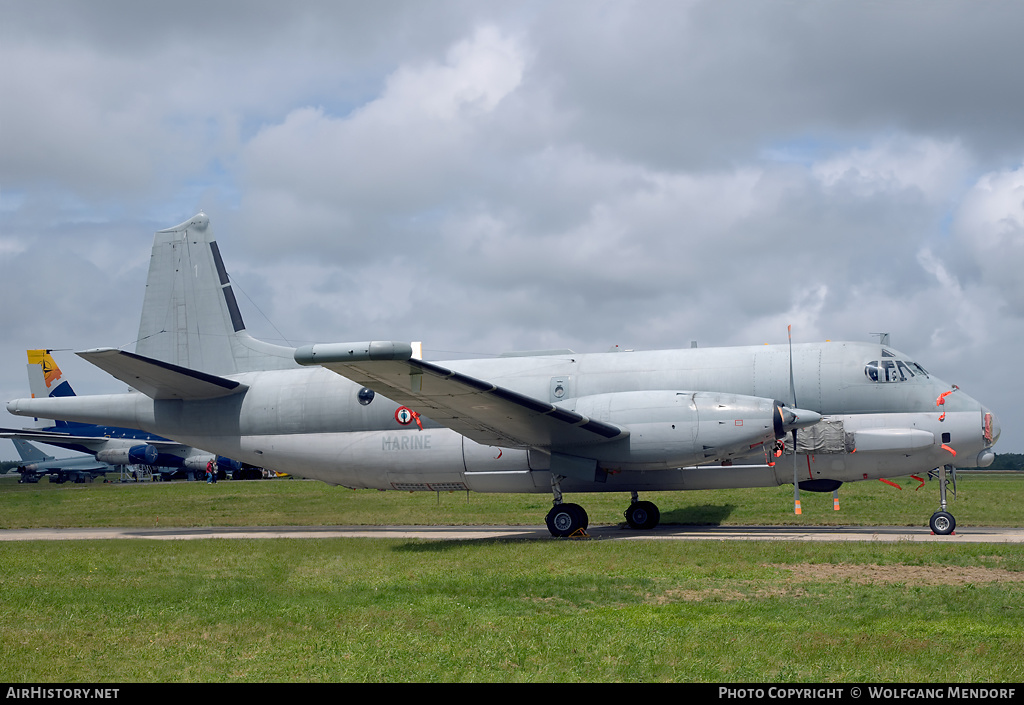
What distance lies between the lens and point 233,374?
77.6 ft

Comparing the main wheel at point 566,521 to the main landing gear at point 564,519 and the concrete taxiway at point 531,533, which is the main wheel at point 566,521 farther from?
the concrete taxiway at point 531,533

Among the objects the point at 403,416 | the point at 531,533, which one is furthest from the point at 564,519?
the point at 403,416

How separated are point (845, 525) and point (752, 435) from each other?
6652mm

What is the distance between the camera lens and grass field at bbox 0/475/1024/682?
775cm

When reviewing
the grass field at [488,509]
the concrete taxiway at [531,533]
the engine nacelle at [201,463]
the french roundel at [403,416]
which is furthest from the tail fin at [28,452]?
the french roundel at [403,416]

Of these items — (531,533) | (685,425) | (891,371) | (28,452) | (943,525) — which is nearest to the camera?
(685,425)

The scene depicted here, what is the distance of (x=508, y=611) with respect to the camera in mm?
10406

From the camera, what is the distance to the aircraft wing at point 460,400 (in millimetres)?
13727

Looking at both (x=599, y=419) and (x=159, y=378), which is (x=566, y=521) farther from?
(x=159, y=378)

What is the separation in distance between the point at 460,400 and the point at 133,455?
5695cm
